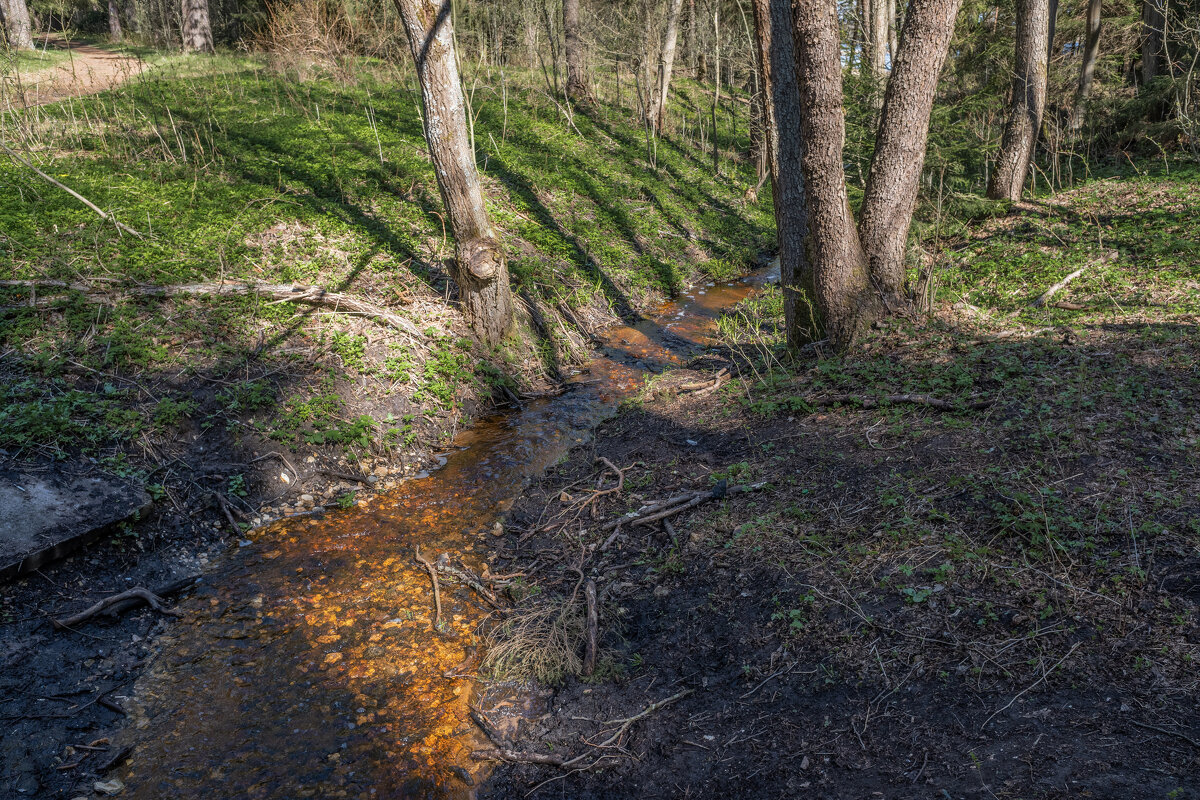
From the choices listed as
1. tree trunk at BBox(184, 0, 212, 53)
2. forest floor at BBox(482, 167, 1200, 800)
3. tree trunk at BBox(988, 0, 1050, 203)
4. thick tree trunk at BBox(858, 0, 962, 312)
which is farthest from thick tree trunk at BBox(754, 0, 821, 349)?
tree trunk at BBox(184, 0, 212, 53)

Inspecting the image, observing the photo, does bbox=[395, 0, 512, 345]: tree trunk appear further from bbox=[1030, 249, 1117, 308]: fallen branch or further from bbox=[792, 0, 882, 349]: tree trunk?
bbox=[1030, 249, 1117, 308]: fallen branch

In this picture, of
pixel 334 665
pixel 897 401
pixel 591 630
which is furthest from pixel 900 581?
pixel 334 665

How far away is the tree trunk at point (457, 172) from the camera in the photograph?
6859 mm

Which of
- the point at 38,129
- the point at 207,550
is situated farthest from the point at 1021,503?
the point at 38,129

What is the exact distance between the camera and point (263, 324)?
6.90 metres

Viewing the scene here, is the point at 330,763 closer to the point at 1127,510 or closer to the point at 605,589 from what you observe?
the point at 605,589

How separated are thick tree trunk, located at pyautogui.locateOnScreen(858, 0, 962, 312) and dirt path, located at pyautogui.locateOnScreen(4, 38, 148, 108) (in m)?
11.0

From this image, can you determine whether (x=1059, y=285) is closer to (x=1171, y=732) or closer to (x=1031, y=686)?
(x=1031, y=686)

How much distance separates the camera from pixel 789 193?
679 cm

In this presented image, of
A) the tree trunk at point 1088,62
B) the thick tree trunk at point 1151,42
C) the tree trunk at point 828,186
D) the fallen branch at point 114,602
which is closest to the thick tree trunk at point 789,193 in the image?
the tree trunk at point 828,186

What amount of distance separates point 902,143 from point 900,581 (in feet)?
14.8

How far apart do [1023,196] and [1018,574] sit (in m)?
9.68

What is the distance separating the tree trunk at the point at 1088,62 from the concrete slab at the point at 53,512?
60.1 feet

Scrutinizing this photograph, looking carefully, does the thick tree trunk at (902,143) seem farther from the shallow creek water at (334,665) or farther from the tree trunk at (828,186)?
the shallow creek water at (334,665)
